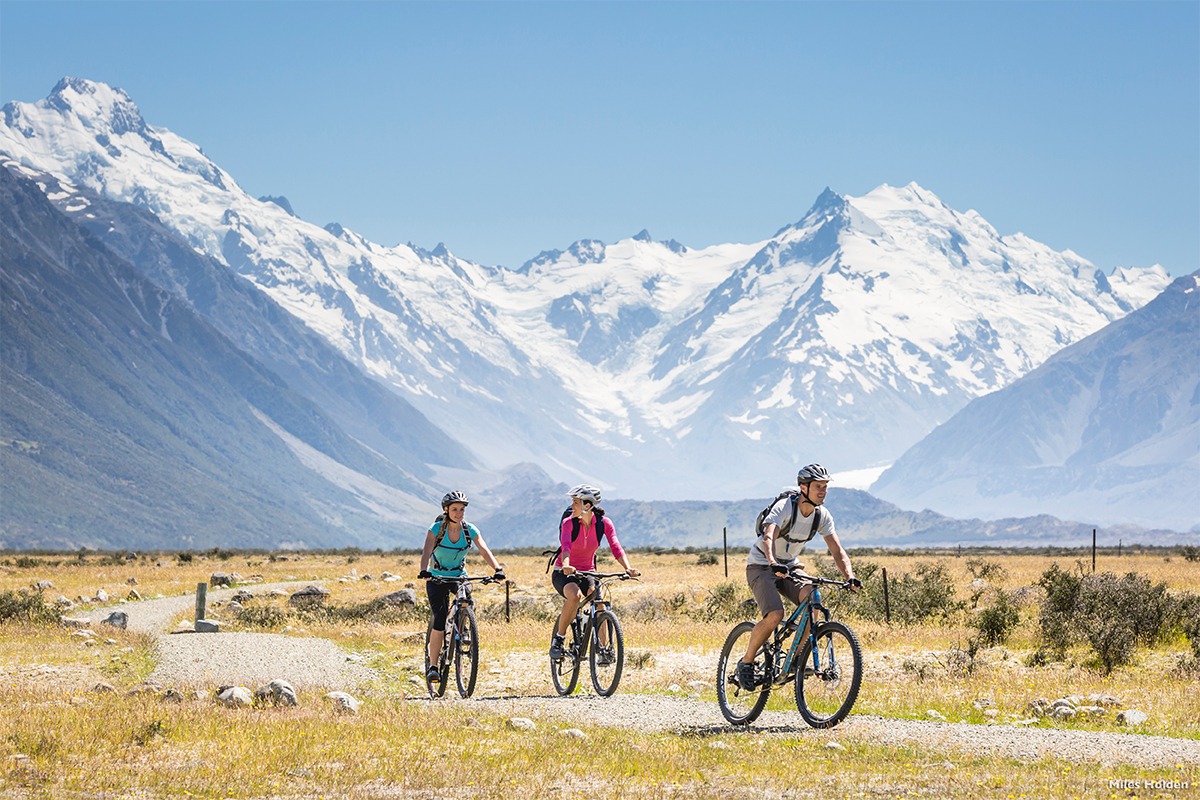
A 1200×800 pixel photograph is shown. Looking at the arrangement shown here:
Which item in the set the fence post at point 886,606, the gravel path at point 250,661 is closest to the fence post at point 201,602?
the gravel path at point 250,661

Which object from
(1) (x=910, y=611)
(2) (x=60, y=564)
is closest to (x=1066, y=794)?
(1) (x=910, y=611)

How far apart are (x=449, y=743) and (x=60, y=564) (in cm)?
7950

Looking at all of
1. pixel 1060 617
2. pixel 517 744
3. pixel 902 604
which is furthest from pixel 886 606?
pixel 517 744

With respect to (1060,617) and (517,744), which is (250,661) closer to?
(517,744)

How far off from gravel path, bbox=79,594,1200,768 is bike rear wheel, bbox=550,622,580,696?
0.31 m

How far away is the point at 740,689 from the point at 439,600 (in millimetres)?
5570

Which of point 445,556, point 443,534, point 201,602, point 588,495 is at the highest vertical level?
point 588,495

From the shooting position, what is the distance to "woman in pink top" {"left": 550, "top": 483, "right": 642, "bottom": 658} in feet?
65.5

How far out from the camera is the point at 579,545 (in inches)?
790

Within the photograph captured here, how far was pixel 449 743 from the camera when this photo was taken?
15.4 meters

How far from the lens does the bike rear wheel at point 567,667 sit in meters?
20.3

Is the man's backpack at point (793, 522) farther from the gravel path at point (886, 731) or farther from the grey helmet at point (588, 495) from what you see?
the grey helmet at point (588, 495)

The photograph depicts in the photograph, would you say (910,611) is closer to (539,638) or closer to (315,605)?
(539,638)

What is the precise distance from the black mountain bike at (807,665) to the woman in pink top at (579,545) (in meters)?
3.46
